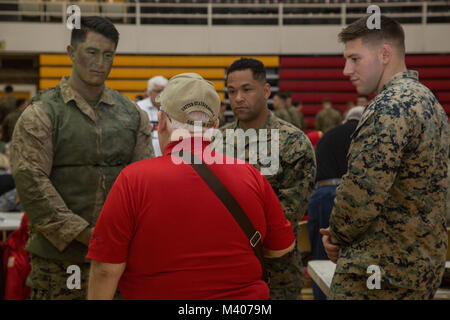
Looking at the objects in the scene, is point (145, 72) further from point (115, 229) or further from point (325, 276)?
point (115, 229)

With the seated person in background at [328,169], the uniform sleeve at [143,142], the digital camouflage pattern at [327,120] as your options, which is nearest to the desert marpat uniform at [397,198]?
the uniform sleeve at [143,142]

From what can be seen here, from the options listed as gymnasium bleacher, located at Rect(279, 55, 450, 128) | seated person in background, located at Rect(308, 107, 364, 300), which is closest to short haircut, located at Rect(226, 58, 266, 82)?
seated person in background, located at Rect(308, 107, 364, 300)

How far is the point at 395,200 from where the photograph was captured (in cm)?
165

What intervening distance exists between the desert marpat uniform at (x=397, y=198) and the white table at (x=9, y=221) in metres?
2.64

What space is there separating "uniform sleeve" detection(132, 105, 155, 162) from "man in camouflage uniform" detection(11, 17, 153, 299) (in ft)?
0.22

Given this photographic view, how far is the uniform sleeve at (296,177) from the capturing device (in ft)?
7.84

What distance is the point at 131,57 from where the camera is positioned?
39.7 ft

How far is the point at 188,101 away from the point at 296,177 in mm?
1215

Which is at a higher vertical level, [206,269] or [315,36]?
[315,36]

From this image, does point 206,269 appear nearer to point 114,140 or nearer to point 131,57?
point 114,140

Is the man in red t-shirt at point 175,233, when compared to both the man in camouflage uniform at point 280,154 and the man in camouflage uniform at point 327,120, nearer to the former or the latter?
the man in camouflage uniform at point 280,154

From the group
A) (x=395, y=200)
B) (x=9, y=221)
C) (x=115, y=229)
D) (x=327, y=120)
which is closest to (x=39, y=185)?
(x=115, y=229)

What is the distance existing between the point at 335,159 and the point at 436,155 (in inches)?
74.3
